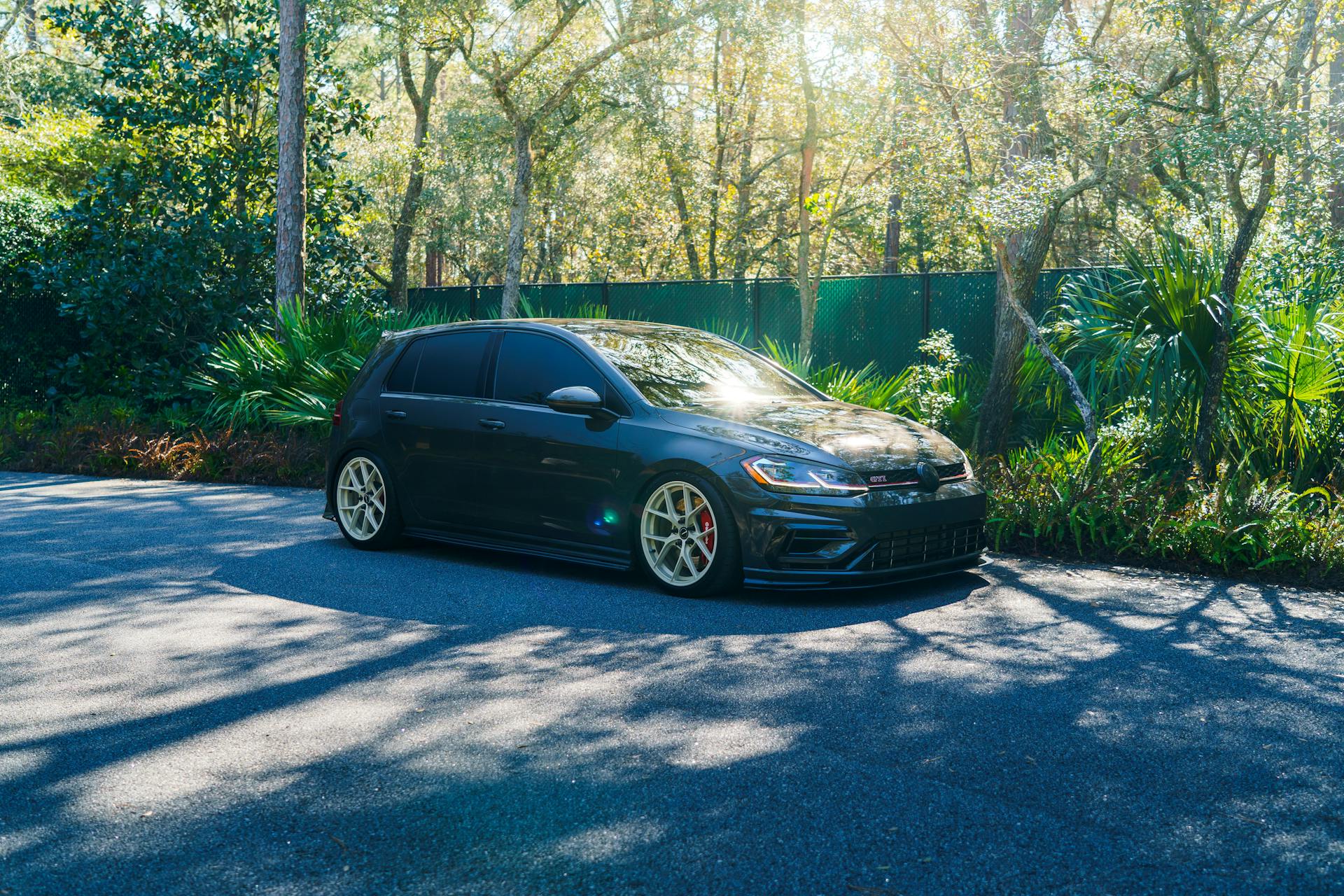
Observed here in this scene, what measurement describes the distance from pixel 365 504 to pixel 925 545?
4055 mm

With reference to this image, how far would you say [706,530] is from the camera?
23.7 ft

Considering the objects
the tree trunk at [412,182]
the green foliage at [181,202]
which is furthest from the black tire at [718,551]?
the tree trunk at [412,182]

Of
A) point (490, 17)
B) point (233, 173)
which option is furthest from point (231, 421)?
point (490, 17)

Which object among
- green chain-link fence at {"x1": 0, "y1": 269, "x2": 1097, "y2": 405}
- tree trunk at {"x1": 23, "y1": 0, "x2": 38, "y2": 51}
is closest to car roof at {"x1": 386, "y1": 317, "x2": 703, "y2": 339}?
green chain-link fence at {"x1": 0, "y1": 269, "x2": 1097, "y2": 405}

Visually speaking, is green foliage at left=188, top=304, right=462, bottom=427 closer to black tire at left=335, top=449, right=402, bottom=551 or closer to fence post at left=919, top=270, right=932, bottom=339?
black tire at left=335, top=449, right=402, bottom=551

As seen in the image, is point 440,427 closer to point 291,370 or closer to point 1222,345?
point 1222,345

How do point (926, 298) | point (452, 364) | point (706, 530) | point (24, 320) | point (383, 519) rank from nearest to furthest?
point (706, 530) → point (452, 364) → point (383, 519) → point (926, 298) → point (24, 320)

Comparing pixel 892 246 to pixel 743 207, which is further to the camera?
pixel 892 246

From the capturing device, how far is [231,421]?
14.9 m

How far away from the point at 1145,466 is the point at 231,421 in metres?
10.3

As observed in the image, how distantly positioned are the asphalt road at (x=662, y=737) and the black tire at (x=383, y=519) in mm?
980

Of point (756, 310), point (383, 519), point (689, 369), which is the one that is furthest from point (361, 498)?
point (756, 310)

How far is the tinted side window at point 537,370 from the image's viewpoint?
8.00 meters

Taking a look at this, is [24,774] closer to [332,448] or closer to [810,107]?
[332,448]
